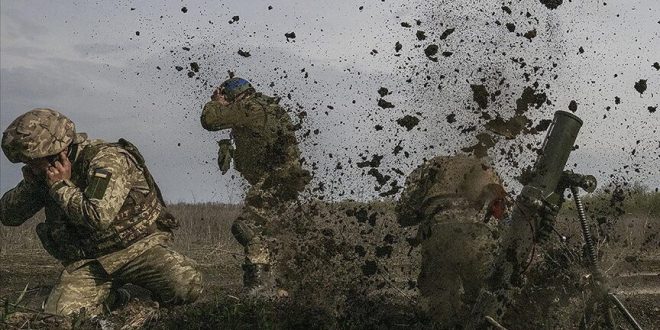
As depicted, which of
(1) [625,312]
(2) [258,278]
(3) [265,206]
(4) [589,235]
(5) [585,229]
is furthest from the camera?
(3) [265,206]

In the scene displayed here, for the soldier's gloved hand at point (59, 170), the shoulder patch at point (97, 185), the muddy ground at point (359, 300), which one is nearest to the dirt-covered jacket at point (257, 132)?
the muddy ground at point (359, 300)

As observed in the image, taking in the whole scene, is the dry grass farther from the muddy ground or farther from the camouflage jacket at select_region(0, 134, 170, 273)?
the camouflage jacket at select_region(0, 134, 170, 273)

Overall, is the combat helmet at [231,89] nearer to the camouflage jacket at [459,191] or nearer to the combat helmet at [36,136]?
the combat helmet at [36,136]

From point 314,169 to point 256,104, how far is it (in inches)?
44.7

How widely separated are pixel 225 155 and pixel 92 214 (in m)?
2.91

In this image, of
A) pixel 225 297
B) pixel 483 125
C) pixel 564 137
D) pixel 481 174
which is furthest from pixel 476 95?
pixel 225 297

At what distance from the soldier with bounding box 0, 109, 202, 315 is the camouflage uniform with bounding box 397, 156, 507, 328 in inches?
75.3

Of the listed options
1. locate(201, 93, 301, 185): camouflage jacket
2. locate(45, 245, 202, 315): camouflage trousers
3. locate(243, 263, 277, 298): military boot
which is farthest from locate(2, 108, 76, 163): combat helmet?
locate(243, 263, 277, 298): military boot

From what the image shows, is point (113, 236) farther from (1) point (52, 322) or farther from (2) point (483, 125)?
(2) point (483, 125)

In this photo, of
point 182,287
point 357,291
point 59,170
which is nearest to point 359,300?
point 357,291

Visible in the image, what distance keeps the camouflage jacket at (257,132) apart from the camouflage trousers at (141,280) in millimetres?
2249

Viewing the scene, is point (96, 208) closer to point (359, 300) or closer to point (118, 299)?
point (118, 299)

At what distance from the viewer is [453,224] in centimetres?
624

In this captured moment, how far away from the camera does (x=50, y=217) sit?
23.0 feet
